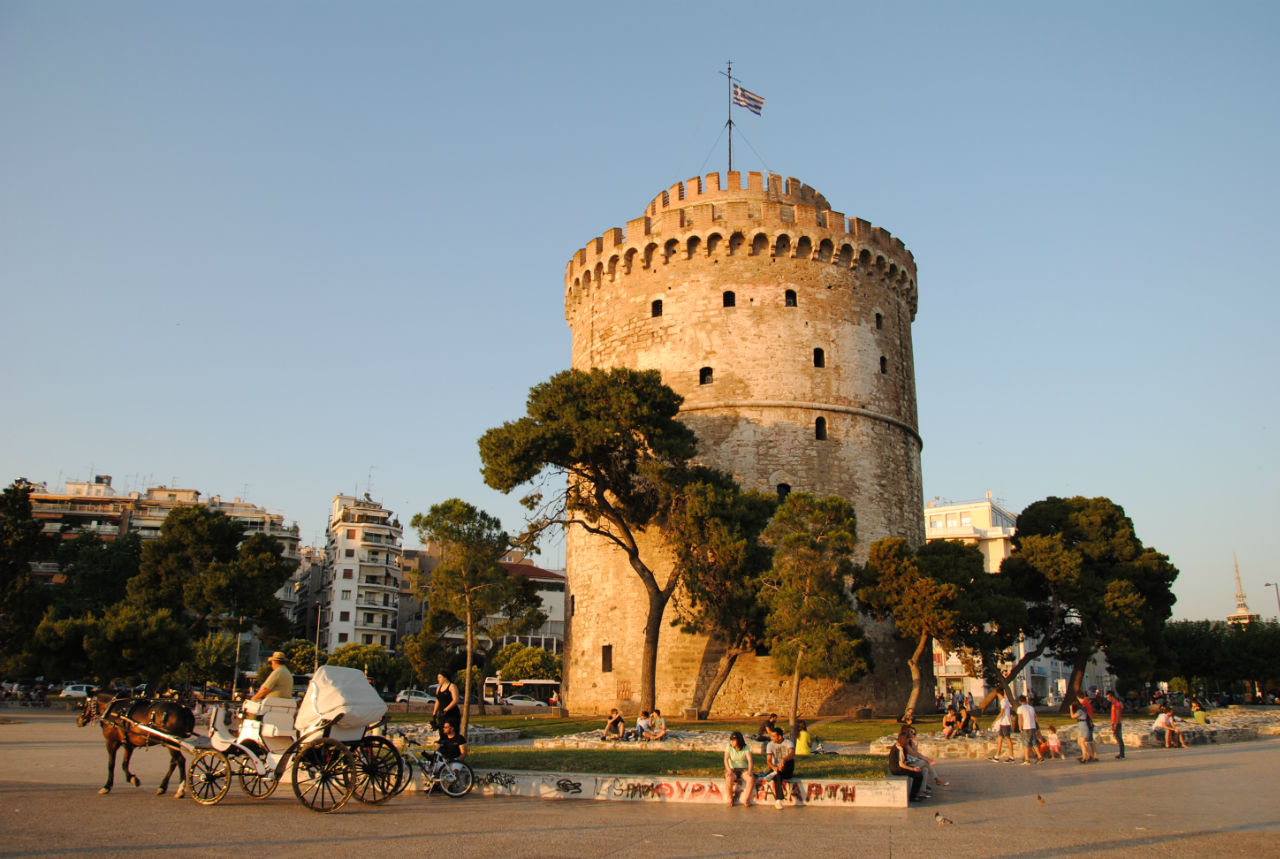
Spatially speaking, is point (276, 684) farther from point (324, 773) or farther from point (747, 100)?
point (747, 100)

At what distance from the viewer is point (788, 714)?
79.8 ft

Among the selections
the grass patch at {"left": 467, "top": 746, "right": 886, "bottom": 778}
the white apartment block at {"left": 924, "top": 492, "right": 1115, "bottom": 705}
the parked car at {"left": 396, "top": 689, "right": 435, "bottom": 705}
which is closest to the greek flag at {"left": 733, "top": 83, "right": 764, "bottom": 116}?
the grass patch at {"left": 467, "top": 746, "right": 886, "bottom": 778}

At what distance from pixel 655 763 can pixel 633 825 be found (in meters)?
4.00

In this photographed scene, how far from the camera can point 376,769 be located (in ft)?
27.3

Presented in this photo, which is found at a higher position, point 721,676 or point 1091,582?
point 1091,582

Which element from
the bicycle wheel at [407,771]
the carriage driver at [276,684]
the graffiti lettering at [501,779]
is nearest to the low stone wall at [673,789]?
the graffiti lettering at [501,779]

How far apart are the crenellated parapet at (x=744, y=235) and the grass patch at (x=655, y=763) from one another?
55.4ft

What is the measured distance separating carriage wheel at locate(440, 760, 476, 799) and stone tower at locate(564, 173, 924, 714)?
1576cm

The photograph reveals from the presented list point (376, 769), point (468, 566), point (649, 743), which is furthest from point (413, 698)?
point (376, 769)

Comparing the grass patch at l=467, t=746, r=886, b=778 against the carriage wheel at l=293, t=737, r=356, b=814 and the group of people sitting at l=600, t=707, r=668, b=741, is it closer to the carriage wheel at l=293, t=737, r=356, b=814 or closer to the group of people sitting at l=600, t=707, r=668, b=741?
the group of people sitting at l=600, t=707, r=668, b=741

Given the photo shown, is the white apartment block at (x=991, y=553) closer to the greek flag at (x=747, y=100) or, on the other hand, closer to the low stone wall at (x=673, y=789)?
the greek flag at (x=747, y=100)

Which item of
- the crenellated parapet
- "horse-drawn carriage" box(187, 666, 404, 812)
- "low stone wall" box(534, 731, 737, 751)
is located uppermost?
the crenellated parapet

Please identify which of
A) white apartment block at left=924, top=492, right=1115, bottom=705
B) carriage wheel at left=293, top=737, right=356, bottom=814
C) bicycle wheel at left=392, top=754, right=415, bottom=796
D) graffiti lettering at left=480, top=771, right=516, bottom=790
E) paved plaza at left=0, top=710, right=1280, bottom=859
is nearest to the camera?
paved plaza at left=0, top=710, right=1280, bottom=859

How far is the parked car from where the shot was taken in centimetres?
3546
